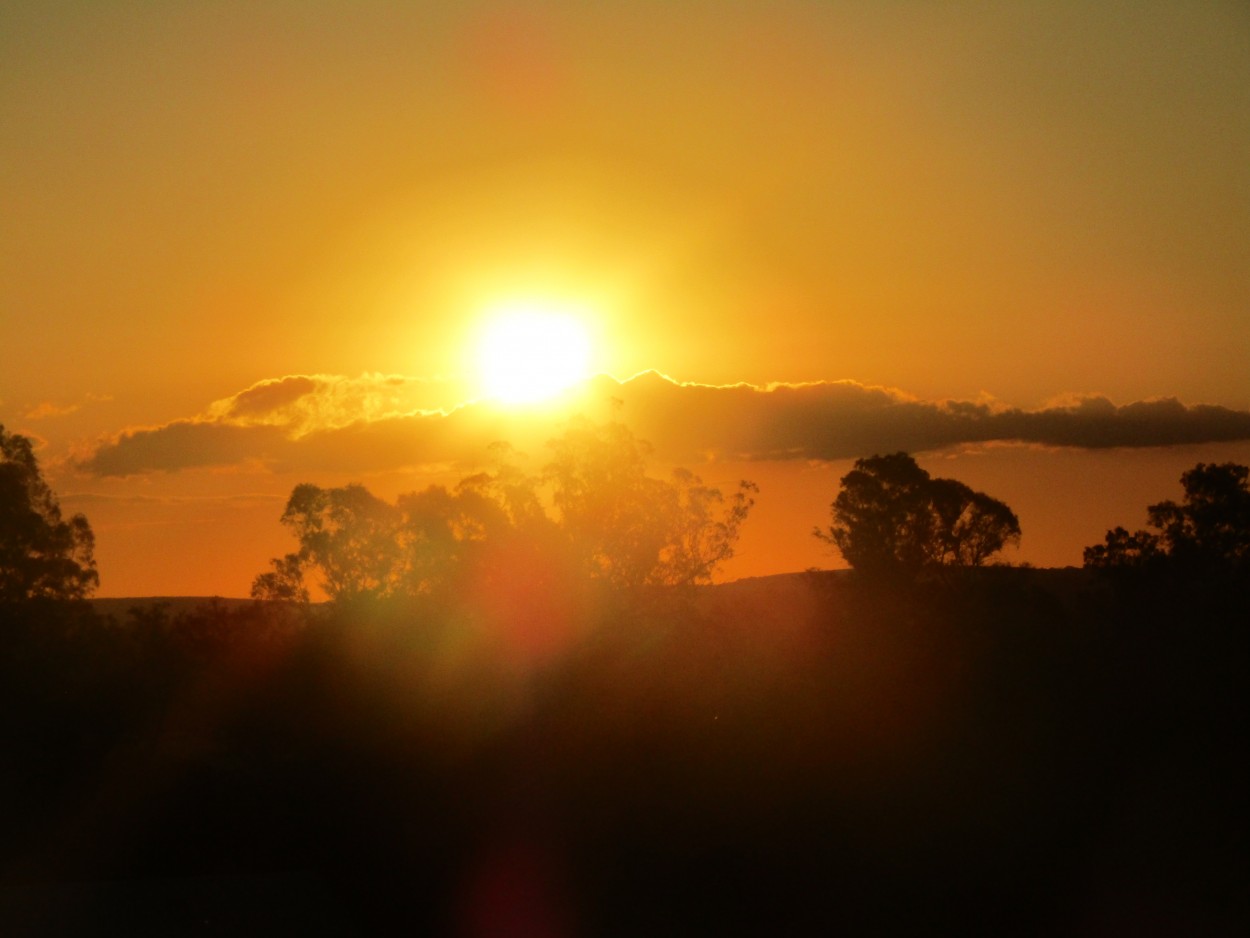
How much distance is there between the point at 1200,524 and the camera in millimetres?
57312

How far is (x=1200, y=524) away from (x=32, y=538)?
1682 inches

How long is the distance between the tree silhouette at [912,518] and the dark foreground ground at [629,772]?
20936 millimetres

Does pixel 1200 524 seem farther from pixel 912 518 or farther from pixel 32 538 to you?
pixel 32 538

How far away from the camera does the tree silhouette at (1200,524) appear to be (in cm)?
5575

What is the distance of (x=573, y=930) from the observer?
70.1 ft

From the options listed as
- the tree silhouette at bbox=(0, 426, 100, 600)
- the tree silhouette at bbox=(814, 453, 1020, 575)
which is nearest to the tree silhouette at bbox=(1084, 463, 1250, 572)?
the tree silhouette at bbox=(814, 453, 1020, 575)

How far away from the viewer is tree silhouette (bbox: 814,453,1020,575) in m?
60.9

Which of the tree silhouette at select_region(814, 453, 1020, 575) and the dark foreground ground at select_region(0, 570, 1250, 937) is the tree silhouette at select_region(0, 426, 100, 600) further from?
the tree silhouette at select_region(814, 453, 1020, 575)

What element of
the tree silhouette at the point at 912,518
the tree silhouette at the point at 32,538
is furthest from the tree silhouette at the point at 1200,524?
the tree silhouette at the point at 32,538

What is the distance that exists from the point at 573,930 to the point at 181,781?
966 cm

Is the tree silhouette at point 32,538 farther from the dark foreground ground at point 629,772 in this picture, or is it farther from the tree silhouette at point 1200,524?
the tree silhouette at point 1200,524

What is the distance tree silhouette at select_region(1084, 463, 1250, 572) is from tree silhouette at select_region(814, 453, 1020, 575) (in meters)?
5.53

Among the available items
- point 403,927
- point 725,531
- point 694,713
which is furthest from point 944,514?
point 403,927

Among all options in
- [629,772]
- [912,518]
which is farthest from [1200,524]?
[629,772]
